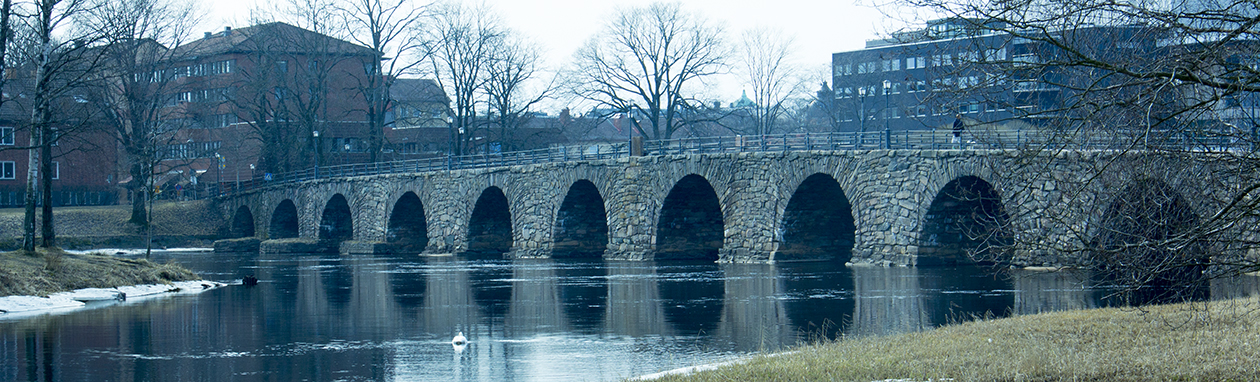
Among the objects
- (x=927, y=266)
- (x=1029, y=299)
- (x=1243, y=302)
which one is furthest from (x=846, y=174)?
(x=1243, y=302)

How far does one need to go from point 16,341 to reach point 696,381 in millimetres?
11135

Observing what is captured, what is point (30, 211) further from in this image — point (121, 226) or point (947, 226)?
point (121, 226)

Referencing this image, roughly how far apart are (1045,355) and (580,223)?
1379 inches

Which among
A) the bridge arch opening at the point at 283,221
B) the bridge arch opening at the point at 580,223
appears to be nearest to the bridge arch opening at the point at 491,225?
the bridge arch opening at the point at 580,223

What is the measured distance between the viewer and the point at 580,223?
46281 millimetres


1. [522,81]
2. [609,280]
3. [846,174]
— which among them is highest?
[522,81]

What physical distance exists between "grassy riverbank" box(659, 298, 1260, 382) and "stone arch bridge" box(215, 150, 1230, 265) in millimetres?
7109

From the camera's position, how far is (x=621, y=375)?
1346cm

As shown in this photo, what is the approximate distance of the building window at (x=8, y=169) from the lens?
68.1m

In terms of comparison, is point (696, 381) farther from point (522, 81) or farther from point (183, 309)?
point (522, 81)

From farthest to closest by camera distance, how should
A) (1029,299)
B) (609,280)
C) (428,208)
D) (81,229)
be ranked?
(81,229) < (428,208) < (609,280) < (1029,299)

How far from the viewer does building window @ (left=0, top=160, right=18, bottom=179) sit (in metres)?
68.1

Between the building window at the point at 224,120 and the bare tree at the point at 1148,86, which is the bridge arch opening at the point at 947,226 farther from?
the building window at the point at 224,120

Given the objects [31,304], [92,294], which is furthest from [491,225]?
[31,304]
